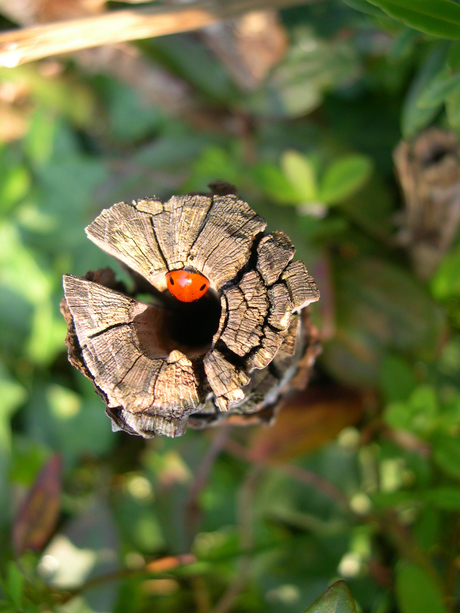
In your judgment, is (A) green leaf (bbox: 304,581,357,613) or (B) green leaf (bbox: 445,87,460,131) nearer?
(A) green leaf (bbox: 304,581,357,613)

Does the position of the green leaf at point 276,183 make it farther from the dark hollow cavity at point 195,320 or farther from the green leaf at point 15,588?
the green leaf at point 15,588

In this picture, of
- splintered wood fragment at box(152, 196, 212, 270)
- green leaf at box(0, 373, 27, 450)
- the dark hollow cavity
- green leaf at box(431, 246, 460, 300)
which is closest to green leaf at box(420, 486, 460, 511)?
green leaf at box(431, 246, 460, 300)

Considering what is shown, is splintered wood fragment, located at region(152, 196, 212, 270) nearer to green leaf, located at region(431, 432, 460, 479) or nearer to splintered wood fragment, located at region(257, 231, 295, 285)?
splintered wood fragment, located at region(257, 231, 295, 285)

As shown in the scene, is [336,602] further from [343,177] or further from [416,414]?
[343,177]

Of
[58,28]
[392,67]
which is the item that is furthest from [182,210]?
[392,67]

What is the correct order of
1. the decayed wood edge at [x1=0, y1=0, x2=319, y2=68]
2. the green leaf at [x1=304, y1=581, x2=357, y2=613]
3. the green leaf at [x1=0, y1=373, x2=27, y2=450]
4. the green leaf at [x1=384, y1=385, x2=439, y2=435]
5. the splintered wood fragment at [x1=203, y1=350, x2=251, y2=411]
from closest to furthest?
the splintered wood fragment at [x1=203, y1=350, x2=251, y2=411], the green leaf at [x1=304, y1=581, x2=357, y2=613], the decayed wood edge at [x1=0, y1=0, x2=319, y2=68], the green leaf at [x1=384, y1=385, x2=439, y2=435], the green leaf at [x1=0, y1=373, x2=27, y2=450]

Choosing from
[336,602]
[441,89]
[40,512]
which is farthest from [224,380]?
[40,512]

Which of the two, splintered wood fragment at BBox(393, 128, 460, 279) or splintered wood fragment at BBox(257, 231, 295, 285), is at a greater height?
splintered wood fragment at BBox(393, 128, 460, 279)
